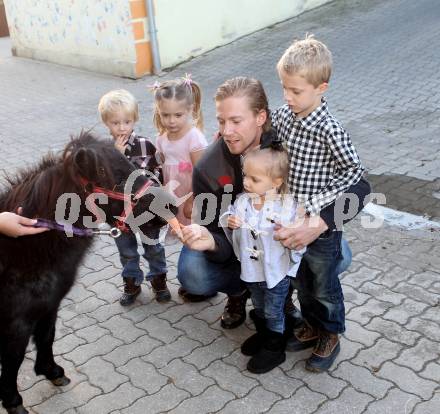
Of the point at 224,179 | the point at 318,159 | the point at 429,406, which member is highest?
the point at 318,159

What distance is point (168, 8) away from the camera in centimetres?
999

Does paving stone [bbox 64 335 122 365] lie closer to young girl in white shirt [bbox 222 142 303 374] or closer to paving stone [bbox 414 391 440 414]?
young girl in white shirt [bbox 222 142 303 374]

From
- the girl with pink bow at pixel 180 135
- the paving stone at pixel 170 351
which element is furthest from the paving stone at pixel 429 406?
the girl with pink bow at pixel 180 135

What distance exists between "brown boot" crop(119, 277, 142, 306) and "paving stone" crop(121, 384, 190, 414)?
96cm

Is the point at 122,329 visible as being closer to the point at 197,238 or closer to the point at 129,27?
the point at 197,238

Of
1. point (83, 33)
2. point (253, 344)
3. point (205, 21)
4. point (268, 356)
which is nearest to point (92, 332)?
point (253, 344)

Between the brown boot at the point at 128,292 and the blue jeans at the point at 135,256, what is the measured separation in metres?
0.04

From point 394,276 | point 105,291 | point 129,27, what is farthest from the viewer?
point 129,27

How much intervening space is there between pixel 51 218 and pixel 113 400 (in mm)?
1185

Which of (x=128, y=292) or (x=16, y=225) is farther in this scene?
(x=128, y=292)

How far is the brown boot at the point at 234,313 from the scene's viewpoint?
11.7 feet

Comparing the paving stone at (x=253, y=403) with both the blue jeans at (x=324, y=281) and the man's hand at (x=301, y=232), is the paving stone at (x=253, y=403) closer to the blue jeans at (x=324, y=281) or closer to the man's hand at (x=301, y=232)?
the blue jeans at (x=324, y=281)

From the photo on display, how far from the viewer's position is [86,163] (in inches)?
94.5

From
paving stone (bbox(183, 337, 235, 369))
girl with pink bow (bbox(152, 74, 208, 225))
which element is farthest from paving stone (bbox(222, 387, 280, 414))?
girl with pink bow (bbox(152, 74, 208, 225))
